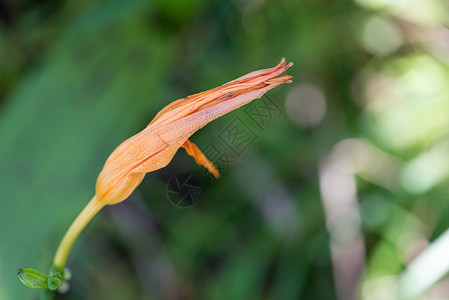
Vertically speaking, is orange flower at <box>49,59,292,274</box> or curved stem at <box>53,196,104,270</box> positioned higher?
orange flower at <box>49,59,292,274</box>

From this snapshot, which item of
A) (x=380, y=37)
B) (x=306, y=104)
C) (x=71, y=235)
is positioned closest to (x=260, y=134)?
(x=306, y=104)

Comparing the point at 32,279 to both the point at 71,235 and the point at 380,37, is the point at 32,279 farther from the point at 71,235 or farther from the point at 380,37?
the point at 380,37

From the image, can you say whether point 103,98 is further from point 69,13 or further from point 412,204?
point 412,204

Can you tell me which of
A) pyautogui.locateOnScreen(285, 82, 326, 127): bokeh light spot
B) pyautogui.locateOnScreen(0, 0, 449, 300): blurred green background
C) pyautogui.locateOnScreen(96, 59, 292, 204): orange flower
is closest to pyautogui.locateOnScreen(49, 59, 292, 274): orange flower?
pyautogui.locateOnScreen(96, 59, 292, 204): orange flower

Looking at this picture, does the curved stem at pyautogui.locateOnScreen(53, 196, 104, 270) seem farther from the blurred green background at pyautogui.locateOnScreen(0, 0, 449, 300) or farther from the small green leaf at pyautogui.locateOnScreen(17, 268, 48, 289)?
the blurred green background at pyautogui.locateOnScreen(0, 0, 449, 300)

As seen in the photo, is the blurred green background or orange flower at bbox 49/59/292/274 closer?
orange flower at bbox 49/59/292/274

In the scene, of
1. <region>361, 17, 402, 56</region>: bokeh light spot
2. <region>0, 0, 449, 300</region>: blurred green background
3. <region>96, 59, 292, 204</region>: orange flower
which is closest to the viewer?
<region>96, 59, 292, 204</region>: orange flower

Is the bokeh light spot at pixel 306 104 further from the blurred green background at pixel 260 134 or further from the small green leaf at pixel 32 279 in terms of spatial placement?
the small green leaf at pixel 32 279

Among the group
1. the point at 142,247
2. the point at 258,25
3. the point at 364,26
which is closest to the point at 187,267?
the point at 142,247
